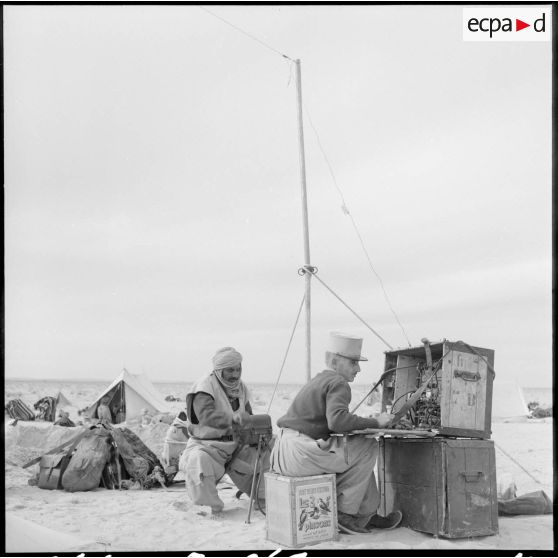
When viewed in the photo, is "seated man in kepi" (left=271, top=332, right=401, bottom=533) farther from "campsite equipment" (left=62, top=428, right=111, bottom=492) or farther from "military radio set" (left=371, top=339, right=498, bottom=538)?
"campsite equipment" (left=62, top=428, right=111, bottom=492)

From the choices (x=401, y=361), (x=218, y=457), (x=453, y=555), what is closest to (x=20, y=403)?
(x=218, y=457)

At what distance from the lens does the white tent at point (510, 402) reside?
16.7m

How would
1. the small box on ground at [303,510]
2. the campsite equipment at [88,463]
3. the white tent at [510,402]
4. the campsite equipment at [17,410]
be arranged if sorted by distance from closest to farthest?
the small box on ground at [303,510] → the campsite equipment at [88,463] → the campsite equipment at [17,410] → the white tent at [510,402]

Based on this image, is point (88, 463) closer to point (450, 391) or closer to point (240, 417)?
point (240, 417)

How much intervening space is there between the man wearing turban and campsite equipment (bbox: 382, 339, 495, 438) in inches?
50.0

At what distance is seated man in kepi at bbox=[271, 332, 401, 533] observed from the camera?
4562mm

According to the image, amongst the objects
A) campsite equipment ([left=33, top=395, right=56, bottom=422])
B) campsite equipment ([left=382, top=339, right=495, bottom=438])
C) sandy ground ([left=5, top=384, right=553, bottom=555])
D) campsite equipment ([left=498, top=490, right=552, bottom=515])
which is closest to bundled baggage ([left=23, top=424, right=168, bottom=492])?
sandy ground ([left=5, top=384, right=553, bottom=555])

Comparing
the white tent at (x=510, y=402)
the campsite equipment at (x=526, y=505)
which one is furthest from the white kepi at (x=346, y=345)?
the white tent at (x=510, y=402)

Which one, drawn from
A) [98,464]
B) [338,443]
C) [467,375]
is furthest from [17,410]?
[467,375]

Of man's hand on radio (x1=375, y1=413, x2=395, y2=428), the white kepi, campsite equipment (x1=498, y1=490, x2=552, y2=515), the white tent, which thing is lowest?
the white tent

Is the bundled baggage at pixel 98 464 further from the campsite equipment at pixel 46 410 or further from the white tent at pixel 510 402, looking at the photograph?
the white tent at pixel 510 402

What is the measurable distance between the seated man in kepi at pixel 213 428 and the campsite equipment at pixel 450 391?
4.17ft

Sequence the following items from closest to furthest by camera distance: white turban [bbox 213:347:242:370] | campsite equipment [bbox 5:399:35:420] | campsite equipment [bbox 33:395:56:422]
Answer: white turban [bbox 213:347:242:370]
campsite equipment [bbox 5:399:35:420]
campsite equipment [bbox 33:395:56:422]

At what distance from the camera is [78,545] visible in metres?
4.64
